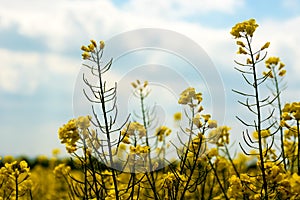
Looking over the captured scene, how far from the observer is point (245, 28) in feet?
12.0

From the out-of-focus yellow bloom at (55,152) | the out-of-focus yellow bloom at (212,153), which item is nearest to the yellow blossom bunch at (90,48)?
the out-of-focus yellow bloom at (212,153)

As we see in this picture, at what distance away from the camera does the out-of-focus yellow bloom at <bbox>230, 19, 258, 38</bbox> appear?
3.64 meters

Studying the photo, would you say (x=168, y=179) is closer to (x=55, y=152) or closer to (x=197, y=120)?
(x=197, y=120)

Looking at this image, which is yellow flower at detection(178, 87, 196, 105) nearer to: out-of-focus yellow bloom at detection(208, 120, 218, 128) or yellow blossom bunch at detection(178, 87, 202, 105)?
yellow blossom bunch at detection(178, 87, 202, 105)

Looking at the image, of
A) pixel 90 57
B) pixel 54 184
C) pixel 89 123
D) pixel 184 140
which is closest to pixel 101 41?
pixel 90 57

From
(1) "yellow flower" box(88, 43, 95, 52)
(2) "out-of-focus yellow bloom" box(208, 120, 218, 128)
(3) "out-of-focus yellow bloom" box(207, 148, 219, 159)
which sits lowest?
(3) "out-of-focus yellow bloom" box(207, 148, 219, 159)

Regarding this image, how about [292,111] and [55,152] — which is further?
[55,152]

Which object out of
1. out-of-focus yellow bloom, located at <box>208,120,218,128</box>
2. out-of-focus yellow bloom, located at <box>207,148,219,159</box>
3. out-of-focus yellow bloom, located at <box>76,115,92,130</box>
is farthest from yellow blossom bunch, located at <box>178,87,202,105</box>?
out-of-focus yellow bloom, located at <box>207,148,219,159</box>

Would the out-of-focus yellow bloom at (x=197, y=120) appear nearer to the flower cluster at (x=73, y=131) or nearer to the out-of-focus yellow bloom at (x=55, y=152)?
the flower cluster at (x=73, y=131)

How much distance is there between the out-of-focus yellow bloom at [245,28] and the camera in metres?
3.64

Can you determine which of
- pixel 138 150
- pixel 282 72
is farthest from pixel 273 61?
pixel 138 150

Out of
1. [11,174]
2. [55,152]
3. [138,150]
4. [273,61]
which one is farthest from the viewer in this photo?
[55,152]

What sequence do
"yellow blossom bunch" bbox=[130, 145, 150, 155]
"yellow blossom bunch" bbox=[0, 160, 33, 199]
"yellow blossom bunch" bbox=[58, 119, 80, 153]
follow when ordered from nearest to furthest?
1. "yellow blossom bunch" bbox=[130, 145, 150, 155]
2. "yellow blossom bunch" bbox=[58, 119, 80, 153]
3. "yellow blossom bunch" bbox=[0, 160, 33, 199]

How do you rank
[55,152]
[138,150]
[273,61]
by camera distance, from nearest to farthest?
[138,150]
[273,61]
[55,152]
